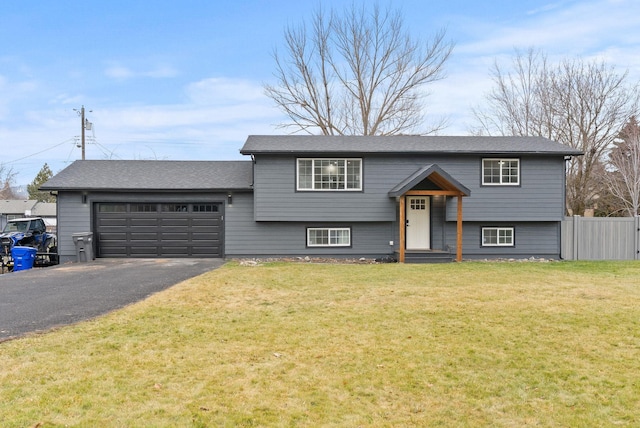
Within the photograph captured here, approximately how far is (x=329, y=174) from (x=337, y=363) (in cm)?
1007

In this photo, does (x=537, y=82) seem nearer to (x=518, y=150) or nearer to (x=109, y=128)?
(x=518, y=150)

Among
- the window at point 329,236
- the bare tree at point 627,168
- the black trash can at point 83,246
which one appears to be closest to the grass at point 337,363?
the window at point 329,236

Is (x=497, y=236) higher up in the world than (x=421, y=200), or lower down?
lower down

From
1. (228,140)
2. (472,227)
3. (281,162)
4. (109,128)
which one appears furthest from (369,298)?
(109,128)

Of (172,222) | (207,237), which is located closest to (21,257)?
(172,222)

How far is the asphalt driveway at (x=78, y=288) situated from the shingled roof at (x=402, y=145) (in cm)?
449

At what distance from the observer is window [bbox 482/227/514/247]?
14367 millimetres

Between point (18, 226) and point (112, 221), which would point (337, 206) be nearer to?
point (112, 221)

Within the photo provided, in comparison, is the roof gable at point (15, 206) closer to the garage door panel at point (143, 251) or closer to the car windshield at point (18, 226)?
the car windshield at point (18, 226)

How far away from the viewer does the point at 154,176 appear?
14578mm

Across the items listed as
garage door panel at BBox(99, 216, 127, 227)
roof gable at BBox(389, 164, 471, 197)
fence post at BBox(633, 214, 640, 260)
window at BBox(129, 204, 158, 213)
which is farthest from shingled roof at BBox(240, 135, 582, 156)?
garage door panel at BBox(99, 216, 127, 227)

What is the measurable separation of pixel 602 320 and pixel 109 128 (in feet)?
104

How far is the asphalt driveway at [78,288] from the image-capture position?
5875 mm

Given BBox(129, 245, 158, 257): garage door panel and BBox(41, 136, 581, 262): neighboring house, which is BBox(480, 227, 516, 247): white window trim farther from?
BBox(129, 245, 158, 257): garage door panel
